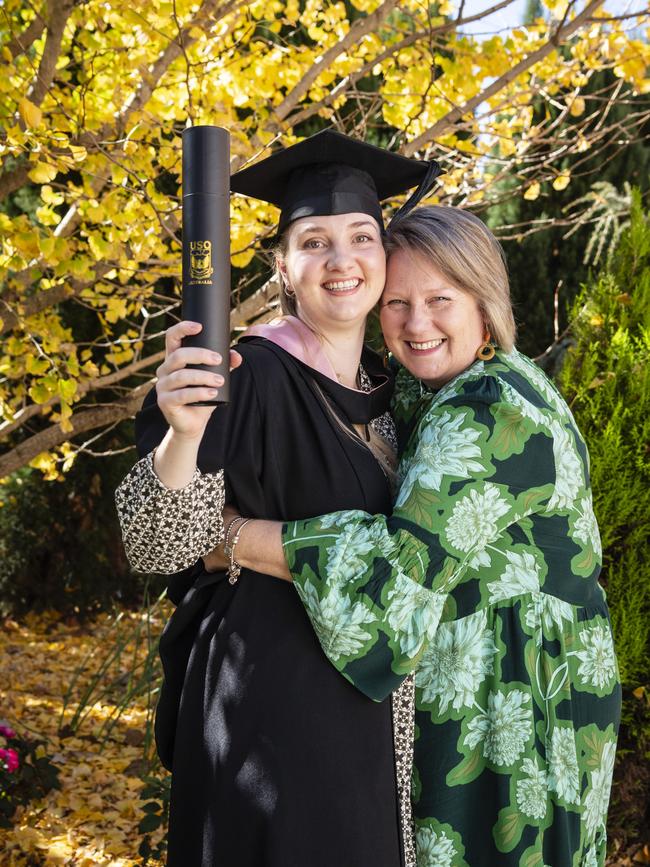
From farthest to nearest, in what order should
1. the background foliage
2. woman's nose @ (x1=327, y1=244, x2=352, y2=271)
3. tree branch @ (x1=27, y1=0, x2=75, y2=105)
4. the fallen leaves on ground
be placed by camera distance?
the fallen leaves on ground < the background foliage < tree branch @ (x1=27, y1=0, x2=75, y2=105) < woman's nose @ (x1=327, y1=244, x2=352, y2=271)

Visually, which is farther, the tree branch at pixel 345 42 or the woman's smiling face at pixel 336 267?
the tree branch at pixel 345 42

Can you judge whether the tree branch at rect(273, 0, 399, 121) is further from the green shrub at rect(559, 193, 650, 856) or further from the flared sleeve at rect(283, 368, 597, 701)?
the flared sleeve at rect(283, 368, 597, 701)

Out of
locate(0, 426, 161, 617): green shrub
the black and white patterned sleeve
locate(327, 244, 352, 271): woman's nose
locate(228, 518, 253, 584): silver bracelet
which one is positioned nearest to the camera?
the black and white patterned sleeve

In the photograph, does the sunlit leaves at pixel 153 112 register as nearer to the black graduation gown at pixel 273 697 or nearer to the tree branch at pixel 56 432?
the tree branch at pixel 56 432

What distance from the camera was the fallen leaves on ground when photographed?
348 centimetres

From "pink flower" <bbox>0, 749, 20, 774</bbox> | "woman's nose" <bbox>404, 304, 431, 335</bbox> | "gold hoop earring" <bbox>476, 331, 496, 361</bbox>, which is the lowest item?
"pink flower" <bbox>0, 749, 20, 774</bbox>

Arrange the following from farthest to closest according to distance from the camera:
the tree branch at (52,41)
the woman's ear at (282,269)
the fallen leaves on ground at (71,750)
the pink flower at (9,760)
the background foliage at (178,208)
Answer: the fallen leaves on ground at (71,750), the pink flower at (9,760), the background foliage at (178,208), the tree branch at (52,41), the woman's ear at (282,269)

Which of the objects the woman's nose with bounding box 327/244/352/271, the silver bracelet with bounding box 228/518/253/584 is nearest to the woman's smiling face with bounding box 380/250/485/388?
the woman's nose with bounding box 327/244/352/271

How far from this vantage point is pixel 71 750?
4293 mm

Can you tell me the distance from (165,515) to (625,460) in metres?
1.97

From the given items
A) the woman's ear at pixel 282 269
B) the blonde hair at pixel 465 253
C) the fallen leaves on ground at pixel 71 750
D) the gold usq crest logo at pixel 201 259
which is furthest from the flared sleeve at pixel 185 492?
the fallen leaves on ground at pixel 71 750

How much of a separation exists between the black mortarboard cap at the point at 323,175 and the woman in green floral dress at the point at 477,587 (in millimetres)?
145

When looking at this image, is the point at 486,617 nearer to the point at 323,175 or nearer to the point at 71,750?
the point at 323,175

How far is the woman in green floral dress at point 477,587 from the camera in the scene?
173 centimetres
